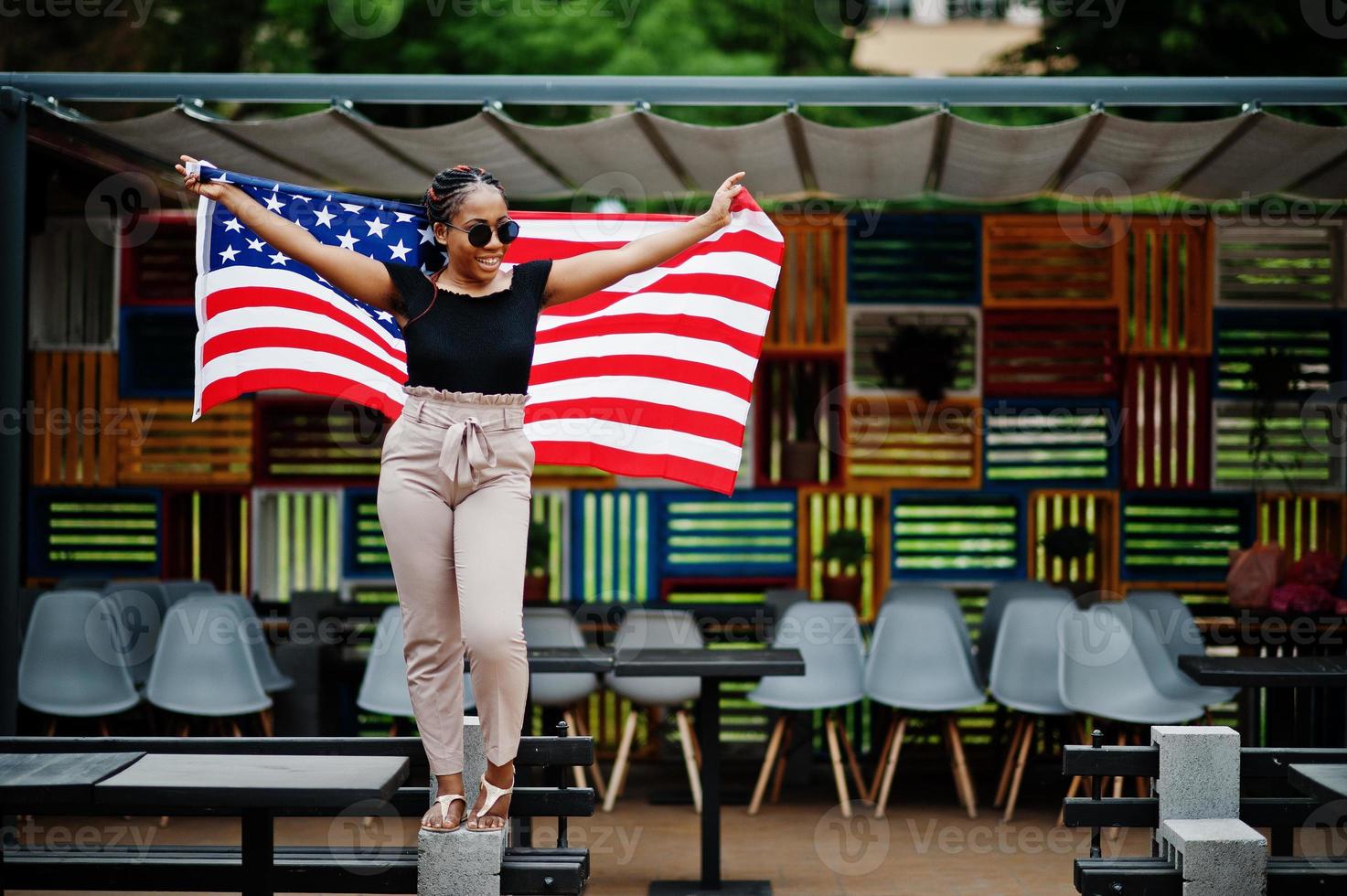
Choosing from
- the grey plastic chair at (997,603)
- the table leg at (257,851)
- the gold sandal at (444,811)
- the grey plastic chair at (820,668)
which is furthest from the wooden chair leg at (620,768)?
the gold sandal at (444,811)

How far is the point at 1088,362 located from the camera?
26.8ft

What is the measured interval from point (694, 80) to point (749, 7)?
1107cm

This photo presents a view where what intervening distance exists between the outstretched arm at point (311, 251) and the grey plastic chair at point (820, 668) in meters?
3.62

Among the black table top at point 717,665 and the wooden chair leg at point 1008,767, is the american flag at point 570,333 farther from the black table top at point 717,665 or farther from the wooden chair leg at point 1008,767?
the wooden chair leg at point 1008,767

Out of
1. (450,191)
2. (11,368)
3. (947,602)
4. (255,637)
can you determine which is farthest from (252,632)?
(450,191)

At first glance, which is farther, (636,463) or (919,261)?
(919,261)

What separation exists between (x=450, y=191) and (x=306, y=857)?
186 cm

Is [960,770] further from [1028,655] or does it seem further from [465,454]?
[465,454]

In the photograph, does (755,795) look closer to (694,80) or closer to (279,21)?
(694,80)

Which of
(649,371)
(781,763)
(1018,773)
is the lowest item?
(781,763)

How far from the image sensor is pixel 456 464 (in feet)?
10.6

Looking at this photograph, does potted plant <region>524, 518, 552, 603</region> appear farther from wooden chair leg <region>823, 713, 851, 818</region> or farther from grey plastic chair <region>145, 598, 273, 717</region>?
wooden chair leg <region>823, 713, 851, 818</region>

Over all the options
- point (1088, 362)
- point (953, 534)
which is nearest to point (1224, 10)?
point (1088, 362)

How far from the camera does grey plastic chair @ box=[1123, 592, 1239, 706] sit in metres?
6.57
